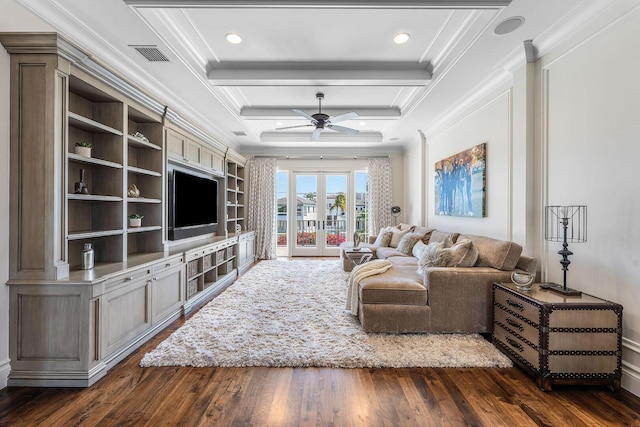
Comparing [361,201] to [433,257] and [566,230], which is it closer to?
[433,257]

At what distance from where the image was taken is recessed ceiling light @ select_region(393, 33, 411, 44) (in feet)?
9.88

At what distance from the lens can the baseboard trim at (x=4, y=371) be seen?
7.00ft

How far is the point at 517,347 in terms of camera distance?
247 centimetres

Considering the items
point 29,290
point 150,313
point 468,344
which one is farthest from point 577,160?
point 29,290

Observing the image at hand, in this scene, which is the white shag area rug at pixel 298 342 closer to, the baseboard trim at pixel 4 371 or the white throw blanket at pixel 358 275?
the white throw blanket at pixel 358 275

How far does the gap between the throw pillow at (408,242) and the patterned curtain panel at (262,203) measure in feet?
11.2

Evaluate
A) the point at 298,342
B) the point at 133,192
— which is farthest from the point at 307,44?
the point at 298,342

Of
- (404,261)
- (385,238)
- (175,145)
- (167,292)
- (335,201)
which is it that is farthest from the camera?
(335,201)

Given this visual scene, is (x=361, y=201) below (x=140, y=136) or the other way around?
below

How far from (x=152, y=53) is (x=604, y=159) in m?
4.04

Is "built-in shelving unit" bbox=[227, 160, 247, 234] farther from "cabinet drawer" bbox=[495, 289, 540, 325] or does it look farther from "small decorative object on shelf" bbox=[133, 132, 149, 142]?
"cabinet drawer" bbox=[495, 289, 540, 325]

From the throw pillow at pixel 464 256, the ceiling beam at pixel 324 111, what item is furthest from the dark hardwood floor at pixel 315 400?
the ceiling beam at pixel 324 111

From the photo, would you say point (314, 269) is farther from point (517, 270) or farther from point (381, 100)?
point (517, 270)

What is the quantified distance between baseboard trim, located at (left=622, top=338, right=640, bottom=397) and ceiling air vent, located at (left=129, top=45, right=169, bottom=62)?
15.0ft
